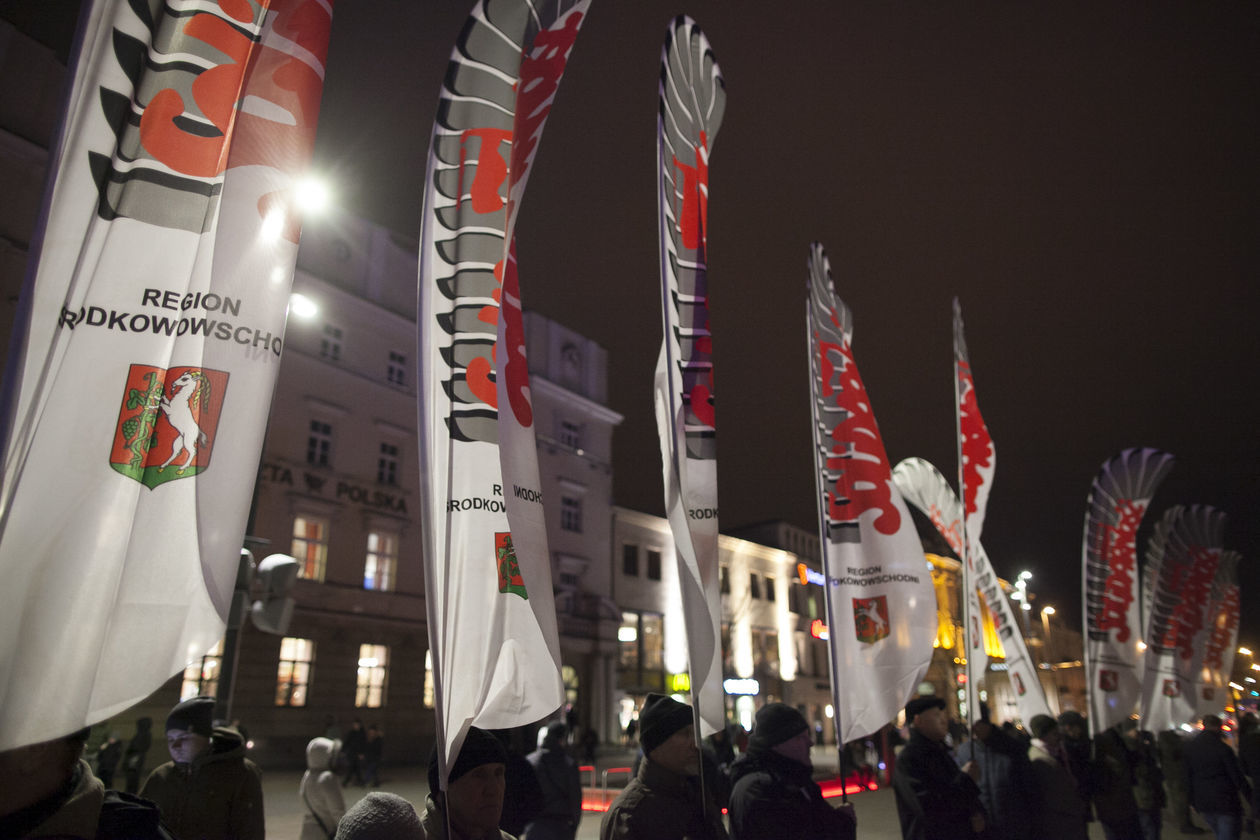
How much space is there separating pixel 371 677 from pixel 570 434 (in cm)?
1439

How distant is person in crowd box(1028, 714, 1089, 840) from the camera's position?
680cm

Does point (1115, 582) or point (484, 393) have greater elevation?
point (1115, 582)

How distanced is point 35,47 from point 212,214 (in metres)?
23.8

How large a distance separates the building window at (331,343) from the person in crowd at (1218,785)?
2510 cm

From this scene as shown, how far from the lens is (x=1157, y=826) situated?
1119 cm

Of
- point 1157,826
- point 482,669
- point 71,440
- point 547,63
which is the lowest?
point 1157,826

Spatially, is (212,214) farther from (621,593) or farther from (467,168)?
(621,593)

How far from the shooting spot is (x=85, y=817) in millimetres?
2125

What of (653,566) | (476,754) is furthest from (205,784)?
(653,566)

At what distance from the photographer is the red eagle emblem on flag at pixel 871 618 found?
23.0 feet

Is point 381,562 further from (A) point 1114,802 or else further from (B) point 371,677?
(A) point 1114,802

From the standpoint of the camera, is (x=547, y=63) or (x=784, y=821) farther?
(x=547, y=63)

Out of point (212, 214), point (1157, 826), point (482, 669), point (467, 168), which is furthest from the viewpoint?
point (1157, 826)

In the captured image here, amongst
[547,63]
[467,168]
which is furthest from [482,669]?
[547,63]
